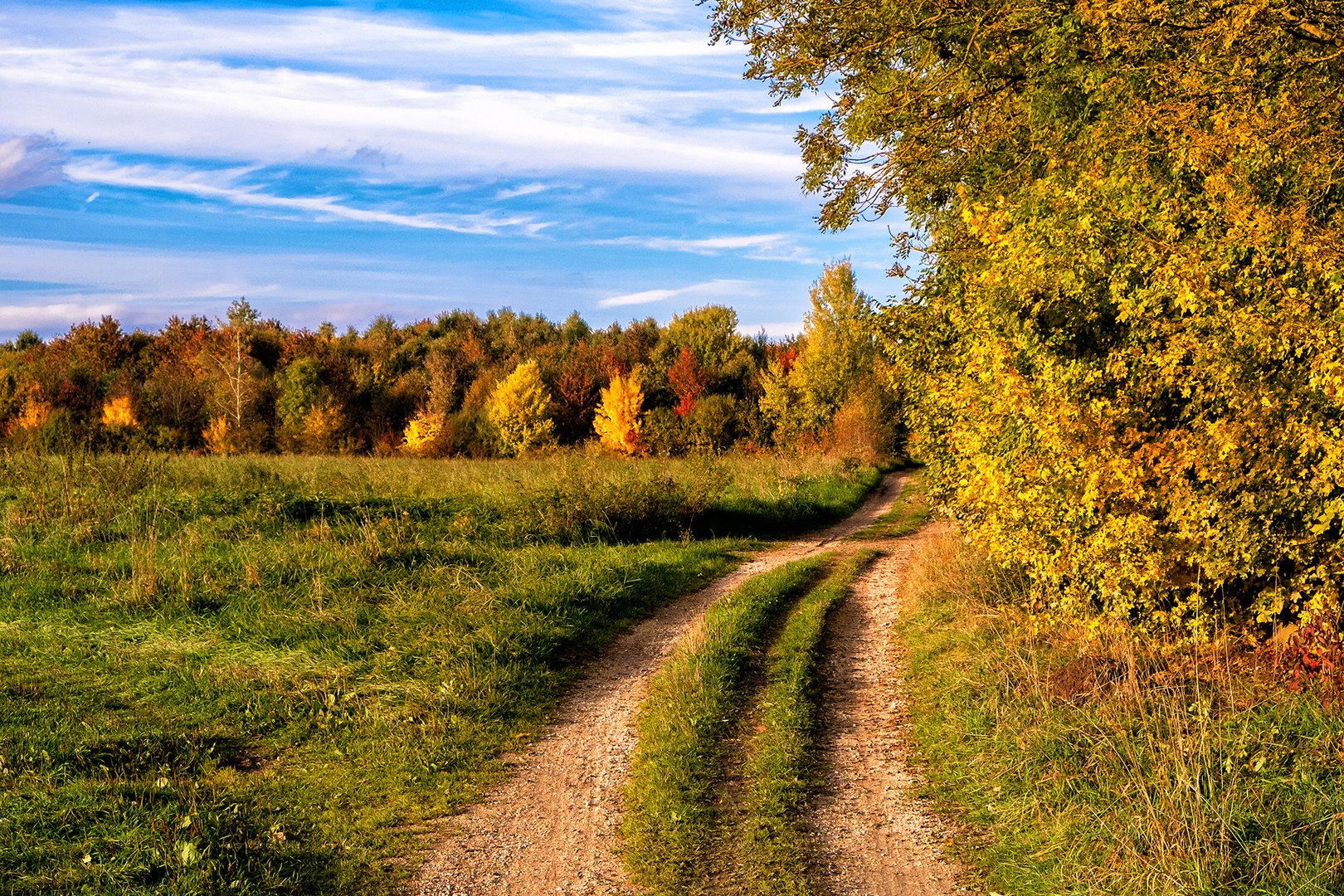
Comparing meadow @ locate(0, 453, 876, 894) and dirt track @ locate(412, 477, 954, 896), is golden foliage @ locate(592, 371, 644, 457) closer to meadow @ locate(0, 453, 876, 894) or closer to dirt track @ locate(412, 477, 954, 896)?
meadow @ locate(0, 453, 876, 894)

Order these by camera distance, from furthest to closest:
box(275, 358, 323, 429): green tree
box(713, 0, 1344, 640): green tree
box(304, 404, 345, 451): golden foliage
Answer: box(275, 358, 323, 429): green tree
box(304, 404, 345, 451): golden foliage
box(713, 0, 1344, 640): green tree

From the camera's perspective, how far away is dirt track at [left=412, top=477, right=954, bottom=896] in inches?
192

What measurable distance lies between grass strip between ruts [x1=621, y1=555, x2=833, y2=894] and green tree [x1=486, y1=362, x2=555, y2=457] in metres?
33.2

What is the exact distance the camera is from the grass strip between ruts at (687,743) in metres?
5.07

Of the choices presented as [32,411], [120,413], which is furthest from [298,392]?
[32,411]

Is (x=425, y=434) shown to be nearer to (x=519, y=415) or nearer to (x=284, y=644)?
(x=519, y=415)

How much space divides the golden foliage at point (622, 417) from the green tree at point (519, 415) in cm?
340

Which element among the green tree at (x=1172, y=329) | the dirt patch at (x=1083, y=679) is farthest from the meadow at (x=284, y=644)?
the green tree at (x=1172, y=329)

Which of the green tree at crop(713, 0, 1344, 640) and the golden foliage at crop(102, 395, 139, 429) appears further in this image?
the golden foliage at crop(102, 395, 139, 429)

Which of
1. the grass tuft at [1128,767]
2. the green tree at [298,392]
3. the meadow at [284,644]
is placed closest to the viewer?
the grass tuft at [1128,767]

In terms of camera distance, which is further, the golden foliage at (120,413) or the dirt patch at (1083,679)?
the golden foliage at (120,413)

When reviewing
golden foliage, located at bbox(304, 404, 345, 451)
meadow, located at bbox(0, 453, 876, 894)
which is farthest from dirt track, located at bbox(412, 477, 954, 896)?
golden foliage, located at bbox(304, 404, 345, 451)

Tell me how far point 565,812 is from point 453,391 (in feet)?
158

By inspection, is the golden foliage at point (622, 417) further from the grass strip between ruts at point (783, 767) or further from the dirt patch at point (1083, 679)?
the dirt patch at point (1083, 679)
